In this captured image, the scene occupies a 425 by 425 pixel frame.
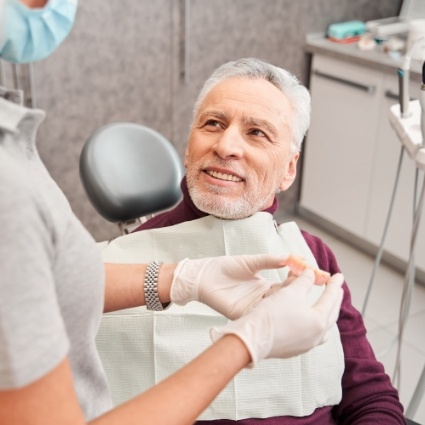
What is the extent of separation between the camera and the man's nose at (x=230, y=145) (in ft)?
4.56

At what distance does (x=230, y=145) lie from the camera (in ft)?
4.58

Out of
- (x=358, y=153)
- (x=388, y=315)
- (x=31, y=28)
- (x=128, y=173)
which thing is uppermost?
(x=31, y=28)

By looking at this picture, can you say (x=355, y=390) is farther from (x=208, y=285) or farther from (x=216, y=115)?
(x=216, y=115)

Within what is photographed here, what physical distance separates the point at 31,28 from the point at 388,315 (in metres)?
2.26

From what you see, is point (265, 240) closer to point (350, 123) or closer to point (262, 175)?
point (262, 175)

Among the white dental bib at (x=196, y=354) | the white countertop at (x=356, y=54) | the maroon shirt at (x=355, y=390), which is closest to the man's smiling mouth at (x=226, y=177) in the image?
the maroon shirt at (x=355, y=390)

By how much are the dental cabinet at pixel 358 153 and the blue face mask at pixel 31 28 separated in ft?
6.73

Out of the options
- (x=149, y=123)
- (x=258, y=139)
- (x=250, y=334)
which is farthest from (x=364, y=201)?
(x=250, y=334)

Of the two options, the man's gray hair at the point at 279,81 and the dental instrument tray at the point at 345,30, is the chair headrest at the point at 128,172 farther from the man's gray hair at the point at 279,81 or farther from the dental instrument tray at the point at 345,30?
the dental instrument tray at the point at 345,30

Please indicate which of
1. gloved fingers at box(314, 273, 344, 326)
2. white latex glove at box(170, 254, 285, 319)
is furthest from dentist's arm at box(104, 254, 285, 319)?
gloved fingers at box(314, 273, 344, 326)

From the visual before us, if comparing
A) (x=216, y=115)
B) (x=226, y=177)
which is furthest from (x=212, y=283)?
(x=216, y=115)

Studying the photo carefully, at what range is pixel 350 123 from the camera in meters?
2.99

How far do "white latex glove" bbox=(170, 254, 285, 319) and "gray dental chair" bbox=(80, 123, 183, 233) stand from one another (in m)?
0.77

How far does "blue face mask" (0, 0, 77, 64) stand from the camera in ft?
2.36
